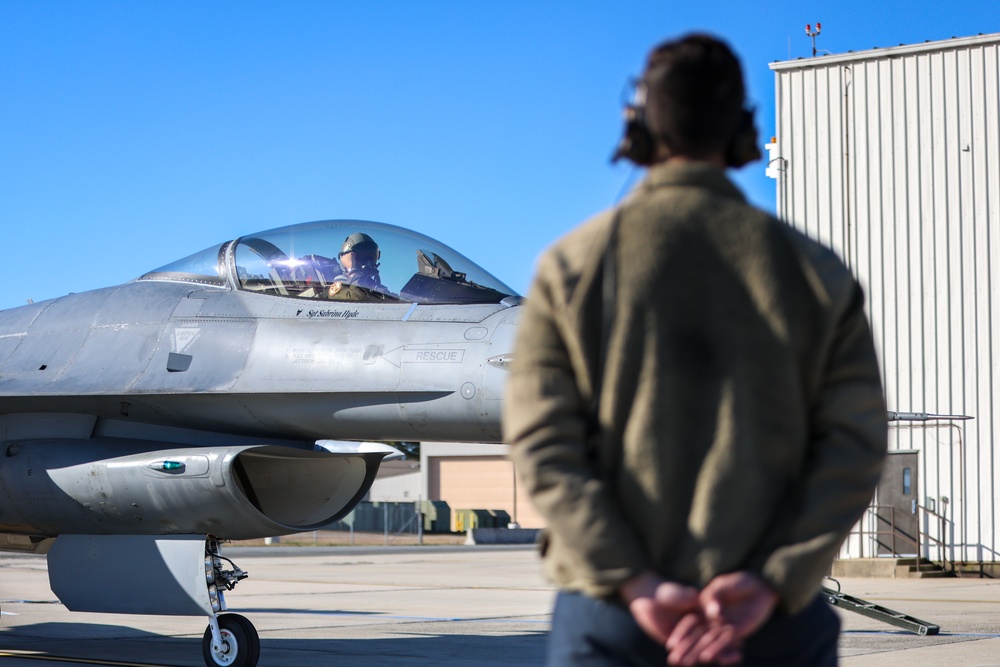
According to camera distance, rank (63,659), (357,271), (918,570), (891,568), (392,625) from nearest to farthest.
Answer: (357,271) → (63,659) → (392,625) → (918,570) → (891,568)

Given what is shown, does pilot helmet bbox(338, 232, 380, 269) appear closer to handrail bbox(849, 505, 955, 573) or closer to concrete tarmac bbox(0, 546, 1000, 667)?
concrete tarmac bbox(0, 546, 1000, 667)

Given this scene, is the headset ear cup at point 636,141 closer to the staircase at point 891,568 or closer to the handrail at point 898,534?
the staircase at point 891,568

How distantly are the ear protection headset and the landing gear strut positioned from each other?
609 centimetres

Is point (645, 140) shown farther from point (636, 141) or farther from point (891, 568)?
point (891, 568)

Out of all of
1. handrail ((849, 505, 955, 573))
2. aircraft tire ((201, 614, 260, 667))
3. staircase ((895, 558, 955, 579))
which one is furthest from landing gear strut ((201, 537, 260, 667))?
staircase ((895, 558, 955, 579))

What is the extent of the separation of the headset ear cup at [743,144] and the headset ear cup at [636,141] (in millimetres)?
148

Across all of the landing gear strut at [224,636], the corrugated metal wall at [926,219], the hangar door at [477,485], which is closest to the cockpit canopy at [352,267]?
the landing gear strut at [224,636]

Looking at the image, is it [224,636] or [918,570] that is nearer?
[224,636]

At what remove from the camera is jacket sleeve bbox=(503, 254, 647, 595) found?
2.08 m

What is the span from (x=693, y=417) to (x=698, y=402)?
28 mm

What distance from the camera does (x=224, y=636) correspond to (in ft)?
25.7

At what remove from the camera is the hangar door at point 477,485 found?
160 ft

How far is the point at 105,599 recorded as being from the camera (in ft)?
26.1

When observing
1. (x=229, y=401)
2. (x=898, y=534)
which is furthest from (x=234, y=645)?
(x=898, y=534)
